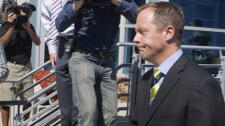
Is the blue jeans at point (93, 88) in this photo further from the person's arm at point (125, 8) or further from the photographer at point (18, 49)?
the photographer at point (18, 49)

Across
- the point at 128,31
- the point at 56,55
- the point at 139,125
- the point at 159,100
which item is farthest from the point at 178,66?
the point at 128,31

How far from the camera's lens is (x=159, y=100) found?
258 centimetres

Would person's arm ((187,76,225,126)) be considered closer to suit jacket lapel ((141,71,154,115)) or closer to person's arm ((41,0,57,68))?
suit jacket lapel ((141,71,154,115))

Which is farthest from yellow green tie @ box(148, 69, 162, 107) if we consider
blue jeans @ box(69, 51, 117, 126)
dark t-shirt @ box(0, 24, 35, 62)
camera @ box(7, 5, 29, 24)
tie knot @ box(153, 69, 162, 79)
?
dark t-shirt @ box(0, 24, 35, 62)

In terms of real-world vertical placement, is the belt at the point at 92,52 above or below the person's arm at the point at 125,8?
below

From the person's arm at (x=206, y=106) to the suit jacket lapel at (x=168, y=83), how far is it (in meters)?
0.14

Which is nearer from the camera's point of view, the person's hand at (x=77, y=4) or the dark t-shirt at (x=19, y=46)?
the person's hand at (x=77, y=4)

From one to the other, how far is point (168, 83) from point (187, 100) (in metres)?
0.14

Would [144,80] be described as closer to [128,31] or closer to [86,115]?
[86,115]

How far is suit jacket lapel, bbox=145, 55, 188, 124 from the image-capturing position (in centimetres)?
256

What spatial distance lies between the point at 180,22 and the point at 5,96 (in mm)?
4671

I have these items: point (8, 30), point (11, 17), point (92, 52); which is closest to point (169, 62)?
point (92, 52)

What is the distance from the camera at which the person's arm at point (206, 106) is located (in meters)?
2.44

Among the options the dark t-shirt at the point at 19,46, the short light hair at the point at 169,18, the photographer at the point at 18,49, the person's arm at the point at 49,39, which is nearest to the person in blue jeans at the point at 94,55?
the person's arm at the point at 49,39
